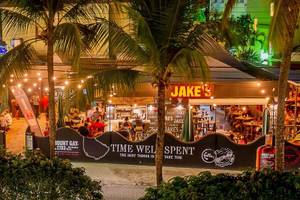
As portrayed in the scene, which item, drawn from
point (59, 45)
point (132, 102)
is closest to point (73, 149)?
point (132, 102)

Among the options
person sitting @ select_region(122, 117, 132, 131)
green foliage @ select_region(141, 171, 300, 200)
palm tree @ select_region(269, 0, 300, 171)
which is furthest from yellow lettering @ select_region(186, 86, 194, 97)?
green foliage @ select_region(141, 171, 300, 200)

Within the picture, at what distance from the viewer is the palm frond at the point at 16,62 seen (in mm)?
9008

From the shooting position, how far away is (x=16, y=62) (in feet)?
29.9

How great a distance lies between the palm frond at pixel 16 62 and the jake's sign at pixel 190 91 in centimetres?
669

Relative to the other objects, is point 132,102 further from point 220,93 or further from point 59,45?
point 59,45

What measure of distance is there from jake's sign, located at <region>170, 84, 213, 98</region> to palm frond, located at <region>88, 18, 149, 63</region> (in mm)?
6827

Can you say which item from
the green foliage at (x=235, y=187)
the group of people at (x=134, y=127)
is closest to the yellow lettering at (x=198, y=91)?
the group of people at (x=134, y=127)

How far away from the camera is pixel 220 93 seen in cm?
1675

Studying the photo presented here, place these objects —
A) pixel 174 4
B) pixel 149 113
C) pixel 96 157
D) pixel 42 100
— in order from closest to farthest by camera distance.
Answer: pixel 174 4, pixel 96 157, pixel 149 113, pixel 42 100

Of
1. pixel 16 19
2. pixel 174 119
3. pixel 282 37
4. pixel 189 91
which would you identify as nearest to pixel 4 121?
pixel 174 119

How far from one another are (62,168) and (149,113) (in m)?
11.4

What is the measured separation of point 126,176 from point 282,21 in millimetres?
8254

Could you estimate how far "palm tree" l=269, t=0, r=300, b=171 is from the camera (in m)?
6.61

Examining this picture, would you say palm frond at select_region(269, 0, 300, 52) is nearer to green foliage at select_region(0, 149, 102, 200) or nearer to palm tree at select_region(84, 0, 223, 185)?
palm tree at select_region(84, 0, 223, 185)
